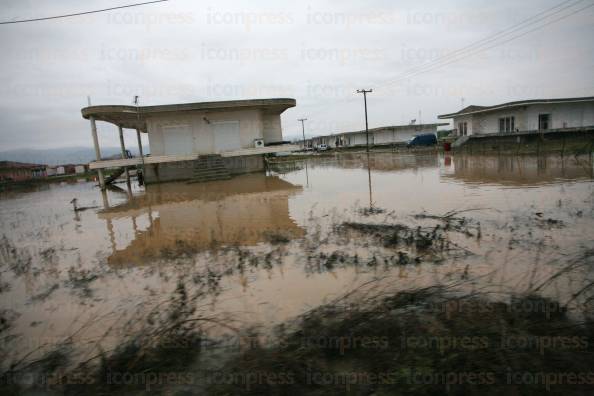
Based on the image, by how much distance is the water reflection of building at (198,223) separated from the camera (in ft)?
21.1

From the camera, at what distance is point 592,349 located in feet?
8.48

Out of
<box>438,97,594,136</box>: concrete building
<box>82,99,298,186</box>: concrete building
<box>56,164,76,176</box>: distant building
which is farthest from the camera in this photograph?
<box>56,164,76,176</box>: distant building

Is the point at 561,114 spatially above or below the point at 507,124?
above

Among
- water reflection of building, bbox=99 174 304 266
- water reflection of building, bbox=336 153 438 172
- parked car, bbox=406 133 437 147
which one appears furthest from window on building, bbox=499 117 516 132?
water reflection of building, bbox=99 174 304 266

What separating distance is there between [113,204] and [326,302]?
1253 centimetres

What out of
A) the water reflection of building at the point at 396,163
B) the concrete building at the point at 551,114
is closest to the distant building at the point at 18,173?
the water reflection of building at the point at 396,163

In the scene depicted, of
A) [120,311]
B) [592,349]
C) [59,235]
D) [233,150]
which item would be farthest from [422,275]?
[233,150]

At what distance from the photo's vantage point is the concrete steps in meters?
20.0

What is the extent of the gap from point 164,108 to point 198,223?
14144 mm

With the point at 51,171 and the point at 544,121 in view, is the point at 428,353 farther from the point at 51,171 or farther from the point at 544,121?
the point at 51,171

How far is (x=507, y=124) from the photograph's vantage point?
104ft

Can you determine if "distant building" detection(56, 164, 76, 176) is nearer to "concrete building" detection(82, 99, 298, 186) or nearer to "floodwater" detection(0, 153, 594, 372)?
"concrete building" detection(82, 99, 298, 186)

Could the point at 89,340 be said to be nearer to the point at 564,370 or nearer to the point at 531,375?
the point at 531,375

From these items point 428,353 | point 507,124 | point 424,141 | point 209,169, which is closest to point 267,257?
point 428,353
